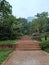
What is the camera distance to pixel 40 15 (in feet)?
183

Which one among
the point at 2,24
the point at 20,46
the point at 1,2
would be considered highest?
the point at 1,2

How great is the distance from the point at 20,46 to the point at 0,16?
7.42 metres

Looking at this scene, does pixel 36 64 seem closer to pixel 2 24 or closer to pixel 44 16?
pixel 2 24

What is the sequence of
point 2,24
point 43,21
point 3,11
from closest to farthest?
point 3,11
point 2,24
point 43,21

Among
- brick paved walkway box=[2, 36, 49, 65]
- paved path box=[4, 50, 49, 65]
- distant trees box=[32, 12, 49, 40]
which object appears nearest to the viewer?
paved path box=[4, 50, 49, 65]

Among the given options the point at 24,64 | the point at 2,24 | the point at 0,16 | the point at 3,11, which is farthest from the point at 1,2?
the point at 24,64

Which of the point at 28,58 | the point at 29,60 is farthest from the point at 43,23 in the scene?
the point at 29,60

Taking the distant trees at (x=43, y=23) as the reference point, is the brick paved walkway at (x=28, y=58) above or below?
below

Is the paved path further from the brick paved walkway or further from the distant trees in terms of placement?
the distant trees

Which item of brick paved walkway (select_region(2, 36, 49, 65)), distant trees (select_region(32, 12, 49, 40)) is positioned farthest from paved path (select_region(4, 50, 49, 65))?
distant trees (select_region(32, 12, 49, 40))

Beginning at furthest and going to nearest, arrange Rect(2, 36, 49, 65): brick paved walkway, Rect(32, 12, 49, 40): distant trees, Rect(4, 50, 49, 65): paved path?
Rect(32, 12, 49, 40): distant trees → Rect(2, 36, 49, 65): brick paved walkway → Rect(4, 50, 49, 65): paved path

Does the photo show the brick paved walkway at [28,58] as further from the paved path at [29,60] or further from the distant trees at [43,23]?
the distant trees at [43,23]

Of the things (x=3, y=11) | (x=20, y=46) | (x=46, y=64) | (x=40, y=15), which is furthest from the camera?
(x=40, y=15)

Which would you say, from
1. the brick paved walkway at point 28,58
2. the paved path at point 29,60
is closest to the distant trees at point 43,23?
the brick paved walkway at point 28,58
